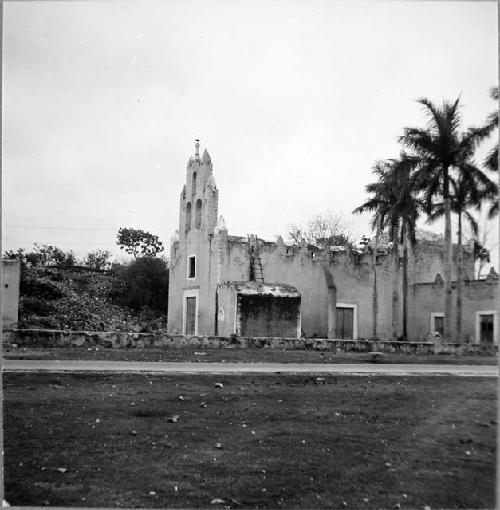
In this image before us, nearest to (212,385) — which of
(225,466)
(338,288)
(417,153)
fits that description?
(225,466)

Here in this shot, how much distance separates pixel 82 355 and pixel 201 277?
13.2 meters

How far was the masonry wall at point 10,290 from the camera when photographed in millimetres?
9820

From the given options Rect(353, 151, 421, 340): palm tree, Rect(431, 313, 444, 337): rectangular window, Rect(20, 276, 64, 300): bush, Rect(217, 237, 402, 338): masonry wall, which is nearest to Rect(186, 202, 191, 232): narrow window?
Rect(217, 237, 402, 338): masonry wall

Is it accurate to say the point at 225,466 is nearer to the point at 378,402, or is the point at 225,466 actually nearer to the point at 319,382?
the point at 378,402

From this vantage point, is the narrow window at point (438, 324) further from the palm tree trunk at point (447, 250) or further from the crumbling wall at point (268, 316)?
the crumbling wall at point (268, 316)

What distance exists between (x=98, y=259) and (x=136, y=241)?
1831 millimetres

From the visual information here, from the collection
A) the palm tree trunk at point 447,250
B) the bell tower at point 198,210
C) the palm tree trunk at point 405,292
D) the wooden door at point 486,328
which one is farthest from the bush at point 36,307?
the wooden door at point 486,328

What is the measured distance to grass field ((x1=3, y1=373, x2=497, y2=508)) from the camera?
4.60 metres

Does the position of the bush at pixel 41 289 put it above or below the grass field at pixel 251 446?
above

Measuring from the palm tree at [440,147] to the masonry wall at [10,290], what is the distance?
21.9 ft

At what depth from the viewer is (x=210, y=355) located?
1010 cm

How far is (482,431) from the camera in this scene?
16.1 feet

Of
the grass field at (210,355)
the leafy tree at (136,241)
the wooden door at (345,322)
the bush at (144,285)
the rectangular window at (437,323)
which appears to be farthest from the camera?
the wooden door at (345,322)

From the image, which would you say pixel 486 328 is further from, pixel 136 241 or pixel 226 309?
pixel 226 309
